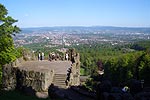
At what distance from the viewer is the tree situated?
23.5 metres

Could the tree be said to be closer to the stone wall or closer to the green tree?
the green tree

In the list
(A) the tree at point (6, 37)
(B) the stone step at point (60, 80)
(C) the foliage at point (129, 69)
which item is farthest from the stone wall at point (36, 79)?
(C) the foliage at point (129, 69)

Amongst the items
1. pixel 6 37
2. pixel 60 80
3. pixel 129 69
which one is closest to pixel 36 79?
pixel 60 80

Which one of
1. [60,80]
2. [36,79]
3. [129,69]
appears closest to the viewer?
[36,79]

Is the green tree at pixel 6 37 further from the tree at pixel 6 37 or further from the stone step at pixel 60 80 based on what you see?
the stone step at pixel 60 80

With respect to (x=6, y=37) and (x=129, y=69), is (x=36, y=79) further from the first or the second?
(x=129, y=69)

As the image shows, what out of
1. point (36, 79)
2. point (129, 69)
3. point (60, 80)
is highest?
point (36, 79)

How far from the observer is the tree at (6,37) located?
77.2 ft

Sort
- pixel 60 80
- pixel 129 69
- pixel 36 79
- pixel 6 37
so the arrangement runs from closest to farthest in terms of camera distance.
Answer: pixel 36 79 → pixel 60 80 → pixel 6 37 → pixel 129 69

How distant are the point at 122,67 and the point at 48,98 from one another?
47205 mm

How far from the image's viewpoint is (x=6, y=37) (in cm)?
2427

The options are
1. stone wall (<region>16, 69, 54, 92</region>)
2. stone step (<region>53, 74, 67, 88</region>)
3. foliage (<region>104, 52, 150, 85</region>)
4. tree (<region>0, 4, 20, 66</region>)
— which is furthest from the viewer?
foliage (<region>104, 52, 150, 85</region>)

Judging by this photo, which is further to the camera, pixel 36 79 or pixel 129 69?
pixel 129 69

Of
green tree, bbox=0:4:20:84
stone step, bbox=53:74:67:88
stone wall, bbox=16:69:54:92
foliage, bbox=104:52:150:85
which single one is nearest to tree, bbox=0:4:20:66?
green tree, bbox=0:4:20:84
